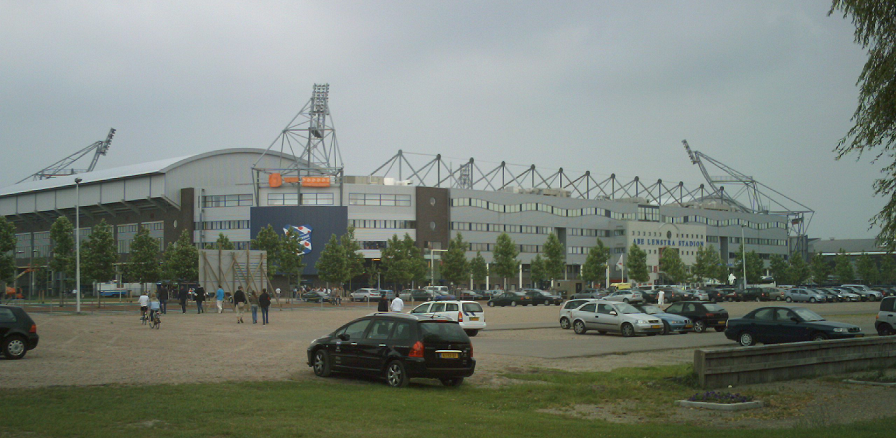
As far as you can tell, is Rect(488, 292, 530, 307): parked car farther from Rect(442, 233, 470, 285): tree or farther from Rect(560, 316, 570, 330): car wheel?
Rect(560, 316, 570, 330): car wheel

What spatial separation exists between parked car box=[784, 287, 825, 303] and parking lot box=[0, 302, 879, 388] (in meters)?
37.9

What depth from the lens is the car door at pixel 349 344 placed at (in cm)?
1652

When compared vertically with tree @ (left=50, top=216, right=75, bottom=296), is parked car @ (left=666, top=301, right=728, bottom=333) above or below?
below

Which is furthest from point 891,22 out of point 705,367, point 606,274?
point 606,274

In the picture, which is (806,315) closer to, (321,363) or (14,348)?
(321,363)

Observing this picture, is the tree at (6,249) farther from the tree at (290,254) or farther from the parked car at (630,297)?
the parked car at (630,297)

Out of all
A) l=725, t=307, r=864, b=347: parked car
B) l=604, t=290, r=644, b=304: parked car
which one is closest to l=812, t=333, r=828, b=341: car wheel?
l=725, t=307, r=864, b=347: parked car

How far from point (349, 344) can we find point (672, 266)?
339ft

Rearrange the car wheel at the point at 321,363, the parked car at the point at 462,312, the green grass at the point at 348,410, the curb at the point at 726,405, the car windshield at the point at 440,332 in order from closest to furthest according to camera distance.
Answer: the green grass at the point at 348,410 → the curb at the point at 726,405 → the car windshield at the point at 440,332 → the car wheel at the point at 321,363 → the parked car at the point at 462,312

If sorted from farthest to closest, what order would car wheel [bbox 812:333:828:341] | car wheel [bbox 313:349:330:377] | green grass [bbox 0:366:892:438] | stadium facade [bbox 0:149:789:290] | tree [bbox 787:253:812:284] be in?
tree [bbox 787:253:812:284]
stadium facade [bbox 0:149:789:290]
car wheel [bbox 812:333:828:341]
car wheel [bbox 313:349:330:377]
green grass [bbox 0:366:892:438]

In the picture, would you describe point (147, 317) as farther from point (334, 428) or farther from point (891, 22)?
point (891, 22)

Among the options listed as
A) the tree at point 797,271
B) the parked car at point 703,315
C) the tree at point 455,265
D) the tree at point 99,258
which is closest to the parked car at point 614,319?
the parked car at point 703,315

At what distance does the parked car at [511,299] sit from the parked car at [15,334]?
52.0 metres

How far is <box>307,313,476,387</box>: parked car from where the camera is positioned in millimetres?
15508
